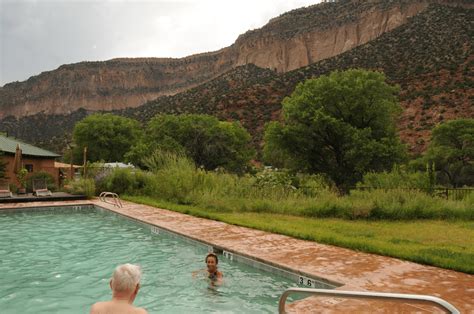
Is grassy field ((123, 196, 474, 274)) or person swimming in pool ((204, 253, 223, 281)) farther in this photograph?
grassy field ((123, 196, 474, 274))

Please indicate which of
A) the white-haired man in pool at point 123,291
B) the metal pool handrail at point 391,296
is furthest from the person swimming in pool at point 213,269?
the white-haired man in pool at point 123,291

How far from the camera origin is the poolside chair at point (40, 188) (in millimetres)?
18922

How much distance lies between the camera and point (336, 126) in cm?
1839

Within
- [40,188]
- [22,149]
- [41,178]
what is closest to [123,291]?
[40,188]

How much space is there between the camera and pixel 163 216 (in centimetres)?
1224

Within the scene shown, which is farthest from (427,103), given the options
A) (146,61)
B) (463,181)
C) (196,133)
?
(146,61)

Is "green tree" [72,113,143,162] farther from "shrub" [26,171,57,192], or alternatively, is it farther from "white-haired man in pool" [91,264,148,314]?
"white-haired man in pool" [91,264,148,314]

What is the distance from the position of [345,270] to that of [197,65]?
10596cm

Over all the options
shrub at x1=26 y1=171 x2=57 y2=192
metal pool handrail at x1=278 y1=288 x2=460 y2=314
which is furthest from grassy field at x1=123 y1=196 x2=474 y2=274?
shrub at x1=26 y1=171 x2=57 y2=192

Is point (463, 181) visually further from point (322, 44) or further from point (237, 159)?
point (322, 44)

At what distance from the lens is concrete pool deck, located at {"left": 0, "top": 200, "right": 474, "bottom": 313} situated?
445cm

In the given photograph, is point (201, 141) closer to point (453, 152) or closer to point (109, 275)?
point (453, 152)

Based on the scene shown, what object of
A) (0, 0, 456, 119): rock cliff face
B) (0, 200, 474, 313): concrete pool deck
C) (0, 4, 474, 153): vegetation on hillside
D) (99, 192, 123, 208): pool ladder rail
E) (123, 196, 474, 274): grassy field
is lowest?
(0, 200, 474, 313): concrete pool deck

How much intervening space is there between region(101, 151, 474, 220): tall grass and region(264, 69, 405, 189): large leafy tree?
213 centimetres
